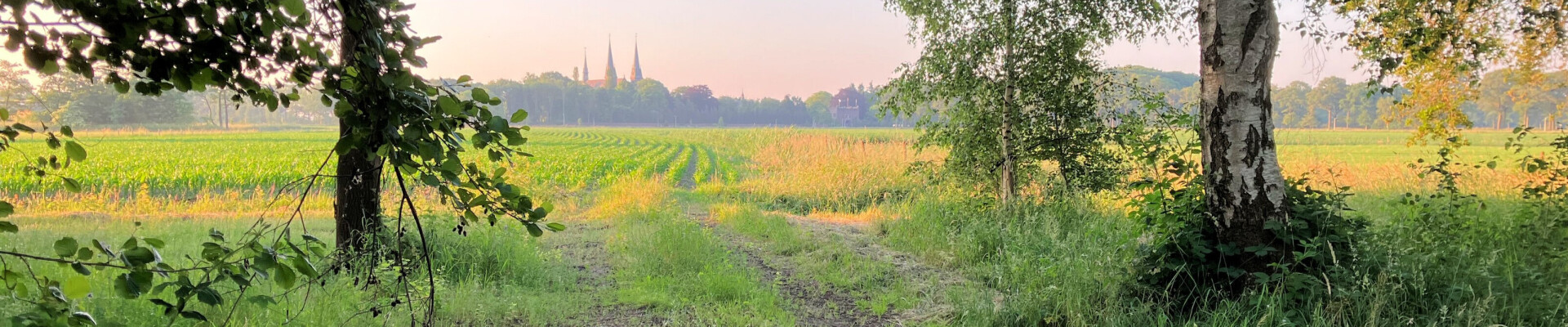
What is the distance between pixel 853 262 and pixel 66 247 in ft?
16.9

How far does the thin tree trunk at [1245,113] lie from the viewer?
3.30 metres

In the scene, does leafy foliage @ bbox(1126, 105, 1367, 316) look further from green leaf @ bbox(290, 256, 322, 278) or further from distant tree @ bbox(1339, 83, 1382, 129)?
distant tree @ bbox(1339, 83, 1382, 129)

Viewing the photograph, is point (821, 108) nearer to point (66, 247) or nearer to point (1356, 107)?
point (1356, 107)

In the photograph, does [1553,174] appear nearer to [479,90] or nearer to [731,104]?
[479,90]

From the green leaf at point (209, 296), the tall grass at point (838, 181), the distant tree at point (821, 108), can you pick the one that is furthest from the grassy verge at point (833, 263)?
A: the distant tree at point (821, 108)

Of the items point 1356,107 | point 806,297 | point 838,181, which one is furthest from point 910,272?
point 1356,107

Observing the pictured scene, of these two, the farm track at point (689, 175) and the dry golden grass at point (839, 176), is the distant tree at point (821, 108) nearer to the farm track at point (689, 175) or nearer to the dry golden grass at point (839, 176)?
the farm track at point (689, 175)

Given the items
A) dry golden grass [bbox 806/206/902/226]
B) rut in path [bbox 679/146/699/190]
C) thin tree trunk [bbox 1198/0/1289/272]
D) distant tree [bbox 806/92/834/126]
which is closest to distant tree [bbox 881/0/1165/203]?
dry golden grass [bbox 806/206/902/226]

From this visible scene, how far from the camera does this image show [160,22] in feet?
3.56

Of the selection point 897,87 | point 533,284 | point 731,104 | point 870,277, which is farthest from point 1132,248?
point 731,104

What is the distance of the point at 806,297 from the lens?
4.94 metres

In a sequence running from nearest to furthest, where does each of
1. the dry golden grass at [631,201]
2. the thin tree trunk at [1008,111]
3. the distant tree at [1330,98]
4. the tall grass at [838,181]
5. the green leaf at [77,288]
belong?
the green leaf at [77,288] → the thin tree trunk at [1008,111] → the dry golden grass at [631,201] → the tall grass at [838,181] → the distant tree at [1330,98]

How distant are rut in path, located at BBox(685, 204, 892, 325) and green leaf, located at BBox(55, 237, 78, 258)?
3611 millimetres

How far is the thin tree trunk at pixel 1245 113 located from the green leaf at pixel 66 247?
4.15 metres
